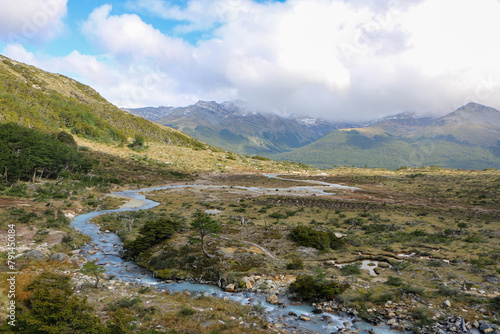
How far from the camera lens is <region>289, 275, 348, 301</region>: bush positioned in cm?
1412

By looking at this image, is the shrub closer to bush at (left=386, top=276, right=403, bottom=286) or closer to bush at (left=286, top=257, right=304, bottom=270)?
bush at (left=286, top=257, right=304, bottom=270)

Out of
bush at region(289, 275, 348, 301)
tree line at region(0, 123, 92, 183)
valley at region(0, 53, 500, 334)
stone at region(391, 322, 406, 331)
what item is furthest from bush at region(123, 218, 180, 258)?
tree line at region(0, 123, 92, 183)

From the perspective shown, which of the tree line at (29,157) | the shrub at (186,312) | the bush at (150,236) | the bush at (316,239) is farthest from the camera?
the tree line at (29,157)

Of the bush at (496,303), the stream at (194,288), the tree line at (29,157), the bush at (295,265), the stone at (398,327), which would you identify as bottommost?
the stream at (194,288)

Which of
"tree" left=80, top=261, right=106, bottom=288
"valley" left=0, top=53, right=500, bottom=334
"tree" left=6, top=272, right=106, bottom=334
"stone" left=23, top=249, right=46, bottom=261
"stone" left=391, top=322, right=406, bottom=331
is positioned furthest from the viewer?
"stone" left=23, top=249, right=46, bottom=261

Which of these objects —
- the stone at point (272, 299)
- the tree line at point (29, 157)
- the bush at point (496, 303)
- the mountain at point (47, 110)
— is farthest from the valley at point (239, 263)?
the mountain at point (47, 110)

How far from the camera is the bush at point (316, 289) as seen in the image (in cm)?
1412

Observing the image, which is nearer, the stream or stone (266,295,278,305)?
the stream

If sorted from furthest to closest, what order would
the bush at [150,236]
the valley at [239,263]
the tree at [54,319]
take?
the bush at [150,236] < the valley at [239,263] < the tree at [54,319]

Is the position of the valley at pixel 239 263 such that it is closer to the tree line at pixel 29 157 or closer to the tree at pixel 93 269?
the tree at pixel 93 269

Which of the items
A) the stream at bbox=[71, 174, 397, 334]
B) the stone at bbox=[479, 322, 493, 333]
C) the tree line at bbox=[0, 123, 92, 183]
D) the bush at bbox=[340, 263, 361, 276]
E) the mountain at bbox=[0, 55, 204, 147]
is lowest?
the stream at bbox=[71, 174, 397, 334]

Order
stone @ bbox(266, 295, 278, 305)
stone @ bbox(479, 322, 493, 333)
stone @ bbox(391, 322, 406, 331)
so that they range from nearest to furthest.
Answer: stone @ bbox(479, 322, 493, 333)
stone @ bbox(391, 322, 406, 331)
stone @ bbox(266, 295, 278, 305)

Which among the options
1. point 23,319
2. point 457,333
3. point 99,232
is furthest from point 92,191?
point 457,333

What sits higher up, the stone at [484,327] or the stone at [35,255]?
the stone at [484,327]
